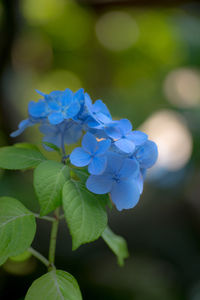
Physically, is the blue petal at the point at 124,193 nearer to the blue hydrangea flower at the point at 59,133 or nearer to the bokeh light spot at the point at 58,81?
the blue hydrangea flower at the point at 59,133

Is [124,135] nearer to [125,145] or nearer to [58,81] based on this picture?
[125,145]

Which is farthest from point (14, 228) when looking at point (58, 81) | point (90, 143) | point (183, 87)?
point (183, 87)

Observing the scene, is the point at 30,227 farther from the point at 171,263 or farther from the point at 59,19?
the point at 59,19

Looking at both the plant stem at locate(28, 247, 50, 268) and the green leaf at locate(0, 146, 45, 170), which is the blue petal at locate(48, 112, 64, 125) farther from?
the plant stem at locate(28, 247, 50, 268)

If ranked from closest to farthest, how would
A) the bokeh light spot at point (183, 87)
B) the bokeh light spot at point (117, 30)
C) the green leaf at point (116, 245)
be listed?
the green leaf at point (116, 245)
the bokeh light spot at point (183, 87)
the bokeh light spot at point (117, 30)

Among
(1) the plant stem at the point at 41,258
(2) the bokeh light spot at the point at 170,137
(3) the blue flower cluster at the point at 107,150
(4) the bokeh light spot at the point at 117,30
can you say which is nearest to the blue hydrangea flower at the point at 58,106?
(3) the blue flower cluster at the point at 107,150

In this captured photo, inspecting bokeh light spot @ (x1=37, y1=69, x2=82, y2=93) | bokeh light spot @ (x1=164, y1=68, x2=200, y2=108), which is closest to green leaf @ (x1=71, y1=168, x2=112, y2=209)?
bokeh light spot @ (x1=164, y1=68, x2=200, y2=108)
